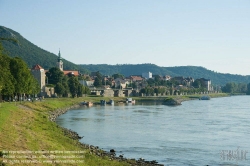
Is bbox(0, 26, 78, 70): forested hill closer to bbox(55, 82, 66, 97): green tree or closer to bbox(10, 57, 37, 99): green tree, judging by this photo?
bbox(55, 82, 66, 97): green tree

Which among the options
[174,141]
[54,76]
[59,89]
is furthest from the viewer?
[54,76]

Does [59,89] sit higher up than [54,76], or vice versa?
[54,76]

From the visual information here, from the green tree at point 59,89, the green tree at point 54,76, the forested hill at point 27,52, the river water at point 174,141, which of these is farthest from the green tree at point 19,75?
Result: the forested hill at point 27,52

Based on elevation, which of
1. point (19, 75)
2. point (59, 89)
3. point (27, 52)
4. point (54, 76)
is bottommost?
point (59, 89)

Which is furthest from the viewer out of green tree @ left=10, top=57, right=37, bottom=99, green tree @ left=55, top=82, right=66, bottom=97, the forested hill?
the forested hill

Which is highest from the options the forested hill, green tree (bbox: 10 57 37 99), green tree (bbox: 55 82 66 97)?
the forested hill

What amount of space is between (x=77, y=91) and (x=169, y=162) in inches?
2853

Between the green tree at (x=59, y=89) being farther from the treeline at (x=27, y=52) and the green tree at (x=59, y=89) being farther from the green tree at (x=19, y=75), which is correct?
the treeline at (x=27, y=52)

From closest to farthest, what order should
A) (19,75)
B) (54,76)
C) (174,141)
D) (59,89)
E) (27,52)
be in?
(174,141), (19,75), (59,89), (54,76), (27,52)

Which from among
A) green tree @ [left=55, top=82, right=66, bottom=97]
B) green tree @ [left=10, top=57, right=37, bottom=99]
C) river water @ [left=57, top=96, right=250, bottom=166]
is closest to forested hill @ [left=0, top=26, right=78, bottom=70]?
green tree @ [left=55, top=82, right=66, bottom=97]

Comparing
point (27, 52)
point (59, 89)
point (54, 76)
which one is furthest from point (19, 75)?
point (27, 52)

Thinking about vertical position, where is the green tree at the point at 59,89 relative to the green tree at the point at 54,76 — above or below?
below

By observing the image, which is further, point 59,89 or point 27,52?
point 27,52

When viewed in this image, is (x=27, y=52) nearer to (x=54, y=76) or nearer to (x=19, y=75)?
(x=54, y=76)
